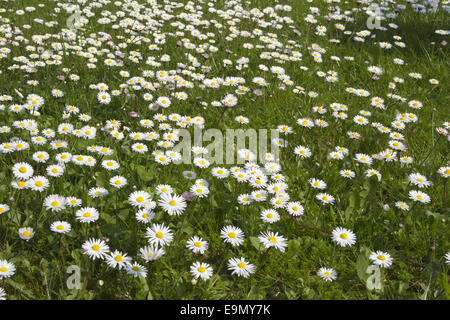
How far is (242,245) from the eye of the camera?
2.39 metres

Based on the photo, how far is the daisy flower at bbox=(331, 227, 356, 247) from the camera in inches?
90.4

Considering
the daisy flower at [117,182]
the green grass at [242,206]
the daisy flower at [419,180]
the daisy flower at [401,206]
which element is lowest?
the green grass at [242,206]

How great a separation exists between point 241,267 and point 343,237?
683 millimetres

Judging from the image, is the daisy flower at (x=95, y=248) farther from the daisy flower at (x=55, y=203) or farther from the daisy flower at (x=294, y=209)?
the daisy flower at (x=294, y=209)

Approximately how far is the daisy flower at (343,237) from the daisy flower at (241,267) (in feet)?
1.80

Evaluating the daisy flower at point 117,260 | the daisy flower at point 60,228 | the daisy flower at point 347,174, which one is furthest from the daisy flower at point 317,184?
the daisy flower at point 60,228

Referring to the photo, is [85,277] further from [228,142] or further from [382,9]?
[382,9]

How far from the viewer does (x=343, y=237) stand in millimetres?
2334

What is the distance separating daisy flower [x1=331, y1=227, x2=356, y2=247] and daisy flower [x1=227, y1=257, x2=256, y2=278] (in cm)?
55

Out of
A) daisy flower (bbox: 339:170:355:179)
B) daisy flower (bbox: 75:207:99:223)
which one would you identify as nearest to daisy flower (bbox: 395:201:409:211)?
daisy flower (bbox: 339:170:355:179)

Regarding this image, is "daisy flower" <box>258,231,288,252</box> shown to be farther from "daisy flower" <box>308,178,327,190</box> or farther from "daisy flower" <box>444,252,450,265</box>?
"daisy flower" <box>444,252,450,265</box>

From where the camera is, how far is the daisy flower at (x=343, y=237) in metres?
2.30
